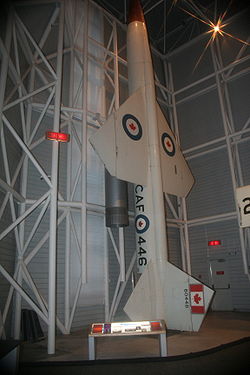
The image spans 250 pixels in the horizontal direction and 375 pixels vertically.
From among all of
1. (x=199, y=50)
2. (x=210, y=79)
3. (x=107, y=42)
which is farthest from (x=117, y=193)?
(x=199, y=50)

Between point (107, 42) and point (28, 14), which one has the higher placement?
point (107, 42)

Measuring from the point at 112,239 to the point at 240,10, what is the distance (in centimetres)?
1051

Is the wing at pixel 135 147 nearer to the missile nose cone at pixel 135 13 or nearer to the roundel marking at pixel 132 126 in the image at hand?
the roundel marking at pixel 132 126

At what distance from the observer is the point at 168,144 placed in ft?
27.3

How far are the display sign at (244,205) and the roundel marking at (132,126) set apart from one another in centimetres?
341

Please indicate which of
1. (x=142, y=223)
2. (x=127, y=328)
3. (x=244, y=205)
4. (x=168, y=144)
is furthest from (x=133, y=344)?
(x=168, y=144)

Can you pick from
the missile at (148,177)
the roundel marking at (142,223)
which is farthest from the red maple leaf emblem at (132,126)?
the roundel marking at (142,223)

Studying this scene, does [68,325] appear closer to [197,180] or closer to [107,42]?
[197,180]

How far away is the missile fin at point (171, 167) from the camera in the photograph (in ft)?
25.8

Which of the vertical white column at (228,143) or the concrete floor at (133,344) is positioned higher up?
the vertical white column at (228,143)

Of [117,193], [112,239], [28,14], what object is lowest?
[112,239]

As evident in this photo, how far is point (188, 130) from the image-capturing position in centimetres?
1264

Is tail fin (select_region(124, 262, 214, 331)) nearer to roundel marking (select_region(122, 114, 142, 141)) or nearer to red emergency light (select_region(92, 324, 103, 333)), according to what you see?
red emergency light (select_region(92, 324, 103, 333))

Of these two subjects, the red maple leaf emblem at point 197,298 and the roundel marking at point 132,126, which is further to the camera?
the roundel marking at point 132,126
